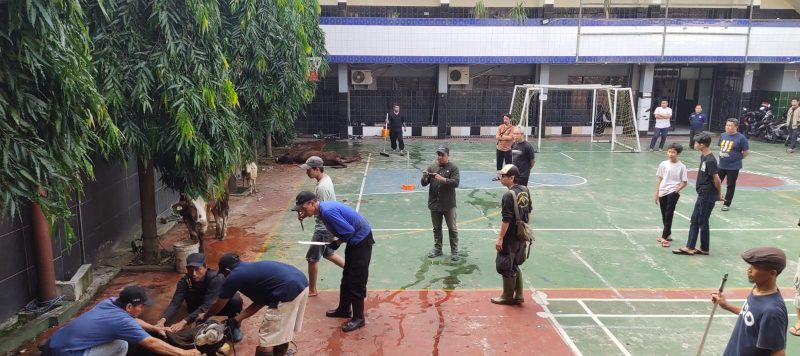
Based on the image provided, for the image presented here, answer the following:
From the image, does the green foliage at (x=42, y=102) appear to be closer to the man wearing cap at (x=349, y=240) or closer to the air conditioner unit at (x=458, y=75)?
the man wearing cap at (x=349, y=240)

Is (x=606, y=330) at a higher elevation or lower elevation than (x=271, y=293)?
lower

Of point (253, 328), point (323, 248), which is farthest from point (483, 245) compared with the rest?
point (253, 328)

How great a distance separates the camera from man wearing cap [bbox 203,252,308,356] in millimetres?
5160

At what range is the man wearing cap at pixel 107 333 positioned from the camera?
4531 millimetres

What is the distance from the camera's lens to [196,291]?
586 centimetres

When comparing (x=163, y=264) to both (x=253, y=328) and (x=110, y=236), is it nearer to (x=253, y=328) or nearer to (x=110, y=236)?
(x=110, y=236)

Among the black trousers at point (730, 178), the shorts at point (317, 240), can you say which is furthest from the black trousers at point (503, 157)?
the shorts at point (317, 240)

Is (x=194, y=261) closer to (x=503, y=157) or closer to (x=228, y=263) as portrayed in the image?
(x=228, y=263)

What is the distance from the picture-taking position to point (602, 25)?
2173cm

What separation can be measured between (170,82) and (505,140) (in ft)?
29.4

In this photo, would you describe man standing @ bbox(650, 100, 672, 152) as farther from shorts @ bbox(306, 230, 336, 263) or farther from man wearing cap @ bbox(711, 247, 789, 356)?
man wearing cap @ bbox(711, 247, 789, 356)

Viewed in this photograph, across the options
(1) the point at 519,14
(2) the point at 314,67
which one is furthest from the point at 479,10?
(2) the point at 314,67

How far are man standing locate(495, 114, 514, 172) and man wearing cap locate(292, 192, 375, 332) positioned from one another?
8.25 metres

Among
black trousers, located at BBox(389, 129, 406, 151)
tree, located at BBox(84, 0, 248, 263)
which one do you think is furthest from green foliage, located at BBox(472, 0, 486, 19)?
tree, located at BBox(84, 0, 248, 263)
